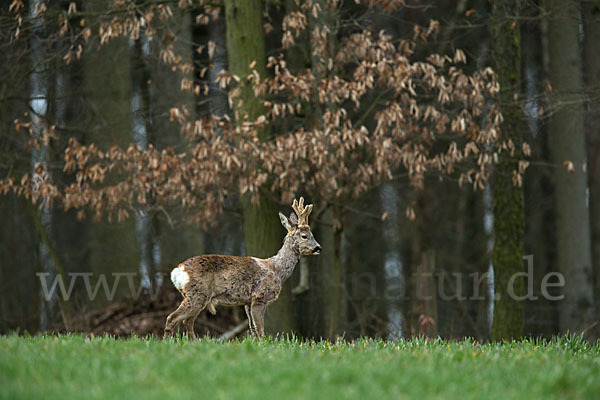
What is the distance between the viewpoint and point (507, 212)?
13.0m

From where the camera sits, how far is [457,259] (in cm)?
2403

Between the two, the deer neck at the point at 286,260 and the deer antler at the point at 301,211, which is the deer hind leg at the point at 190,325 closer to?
the deer neck at the point at 286,260

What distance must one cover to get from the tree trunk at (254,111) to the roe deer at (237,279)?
3582 mm

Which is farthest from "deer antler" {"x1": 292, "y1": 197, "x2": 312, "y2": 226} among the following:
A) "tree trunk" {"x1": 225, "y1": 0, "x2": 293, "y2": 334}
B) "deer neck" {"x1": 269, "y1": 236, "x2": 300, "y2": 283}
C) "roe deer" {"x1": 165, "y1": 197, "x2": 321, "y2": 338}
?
"tree trunk" {"x1": 225, "y1": 0, "x2": 293, "y2": 334}

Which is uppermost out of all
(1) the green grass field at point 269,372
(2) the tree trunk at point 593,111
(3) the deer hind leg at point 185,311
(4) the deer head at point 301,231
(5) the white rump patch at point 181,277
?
(2) the tree trunk at point 593,111

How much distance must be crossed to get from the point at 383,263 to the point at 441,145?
6.41 meters

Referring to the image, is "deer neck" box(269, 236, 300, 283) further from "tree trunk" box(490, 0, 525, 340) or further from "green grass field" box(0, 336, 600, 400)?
"tree trunk" box(490, 0, 525, 340)

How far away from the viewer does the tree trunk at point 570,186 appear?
16016mm

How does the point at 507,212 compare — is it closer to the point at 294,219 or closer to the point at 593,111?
the point at 593,111

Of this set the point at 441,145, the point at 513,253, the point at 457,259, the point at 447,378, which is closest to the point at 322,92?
the point at 513,253

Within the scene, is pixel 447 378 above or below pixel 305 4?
below

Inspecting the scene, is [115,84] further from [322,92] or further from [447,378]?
[447,378]

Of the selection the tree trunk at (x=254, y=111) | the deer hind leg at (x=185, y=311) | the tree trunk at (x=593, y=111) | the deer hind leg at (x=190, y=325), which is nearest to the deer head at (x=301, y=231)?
the deer hind leg at (x=185, y=311)

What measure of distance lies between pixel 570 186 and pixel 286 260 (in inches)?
370
